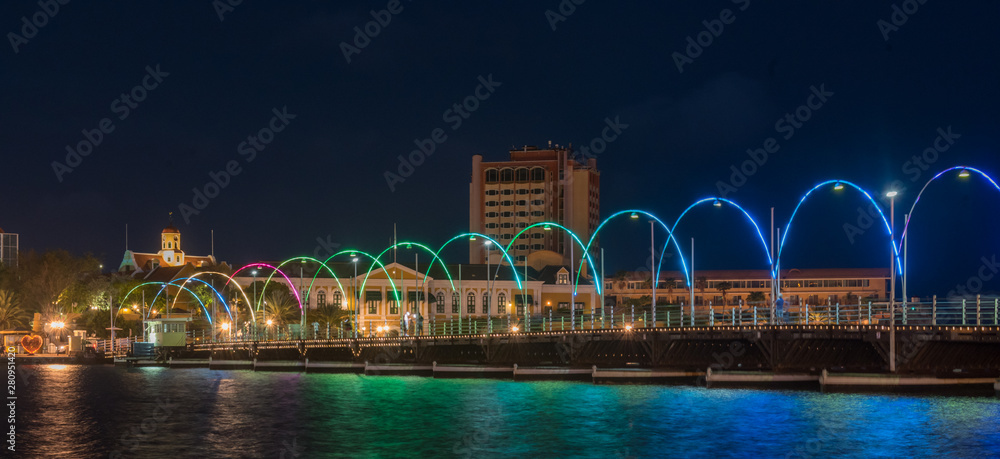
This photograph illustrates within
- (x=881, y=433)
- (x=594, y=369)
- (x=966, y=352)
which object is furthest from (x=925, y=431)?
(x=594, y=369)

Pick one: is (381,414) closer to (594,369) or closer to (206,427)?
(206,427)

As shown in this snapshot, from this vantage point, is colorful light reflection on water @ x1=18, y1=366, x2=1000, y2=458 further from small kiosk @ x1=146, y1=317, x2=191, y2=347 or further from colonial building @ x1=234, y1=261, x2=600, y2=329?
colonial building @ x1=234, y1=261, x2=600, y2=329

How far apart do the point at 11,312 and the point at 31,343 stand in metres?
13.9

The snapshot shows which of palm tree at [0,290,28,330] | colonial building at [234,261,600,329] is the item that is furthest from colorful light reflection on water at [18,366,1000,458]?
palm tree at [0,290,28,330]

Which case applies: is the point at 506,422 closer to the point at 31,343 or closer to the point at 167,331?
the point at 167,331

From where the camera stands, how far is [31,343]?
131875mm

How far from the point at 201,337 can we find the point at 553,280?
48049 mm

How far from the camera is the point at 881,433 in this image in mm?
50031

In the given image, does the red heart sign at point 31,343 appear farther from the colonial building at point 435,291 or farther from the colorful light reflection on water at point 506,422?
the colorful light reflection on water at point 506,422

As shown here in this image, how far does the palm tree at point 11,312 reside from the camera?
142 m

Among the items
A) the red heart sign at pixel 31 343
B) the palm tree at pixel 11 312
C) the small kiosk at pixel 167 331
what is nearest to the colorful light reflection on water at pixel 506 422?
the small kiosk at pixel 167 331

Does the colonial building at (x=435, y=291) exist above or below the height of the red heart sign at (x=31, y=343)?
above

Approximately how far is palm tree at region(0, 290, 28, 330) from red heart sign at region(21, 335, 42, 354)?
1144 centimetres

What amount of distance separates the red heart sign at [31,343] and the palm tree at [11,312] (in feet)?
37.5
